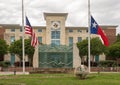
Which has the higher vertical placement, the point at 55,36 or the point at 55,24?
the point at 55,24

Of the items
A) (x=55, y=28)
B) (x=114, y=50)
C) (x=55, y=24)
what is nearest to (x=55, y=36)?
(x=55, y=28)

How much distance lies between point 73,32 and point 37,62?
43.0 meters

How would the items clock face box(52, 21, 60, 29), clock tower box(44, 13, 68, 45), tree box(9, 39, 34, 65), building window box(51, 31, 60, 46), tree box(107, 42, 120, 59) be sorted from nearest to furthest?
tree box(9, 39, 34, 65)
tree box(107, 42, 120, 59)
clock tower box(44, 13, 68, 45)
clock face box(52, 21, 60, 29)
building window box(51, 31, 60, 46)

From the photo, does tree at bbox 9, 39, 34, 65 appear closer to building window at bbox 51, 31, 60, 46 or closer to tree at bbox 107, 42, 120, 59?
building window at bbox 51, 31, 60, 46

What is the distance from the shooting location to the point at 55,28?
86.3m

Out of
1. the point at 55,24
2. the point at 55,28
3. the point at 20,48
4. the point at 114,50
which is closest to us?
the point at 20,48

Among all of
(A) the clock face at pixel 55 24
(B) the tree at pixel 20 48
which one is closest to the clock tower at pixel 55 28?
(A) the clock face at pixel 55 24

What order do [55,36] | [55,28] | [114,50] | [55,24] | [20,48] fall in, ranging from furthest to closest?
[55,36] < [55,28] < [55,24] < [114,50] < [20,48]

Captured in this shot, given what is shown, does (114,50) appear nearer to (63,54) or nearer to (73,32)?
(73,32)

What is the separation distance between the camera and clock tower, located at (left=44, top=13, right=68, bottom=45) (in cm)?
8506

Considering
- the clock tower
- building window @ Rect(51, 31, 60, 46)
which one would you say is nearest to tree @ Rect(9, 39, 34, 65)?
the clock tower

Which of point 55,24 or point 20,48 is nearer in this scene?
point 20,48

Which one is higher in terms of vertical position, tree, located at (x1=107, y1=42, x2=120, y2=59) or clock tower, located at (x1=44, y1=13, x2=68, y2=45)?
clock tower, located at (x1=44, y1=13, x2=68, y2=45)

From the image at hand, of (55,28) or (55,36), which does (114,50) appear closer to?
(55,36)
